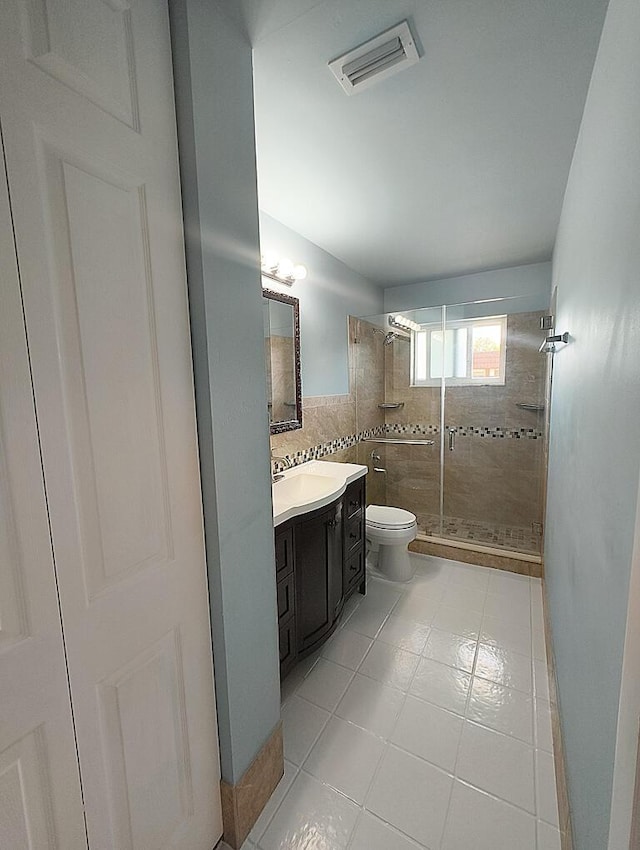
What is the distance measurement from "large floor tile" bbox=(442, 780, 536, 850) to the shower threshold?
1667 millimetres

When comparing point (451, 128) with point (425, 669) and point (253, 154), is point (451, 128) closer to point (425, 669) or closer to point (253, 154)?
point (253, 154)

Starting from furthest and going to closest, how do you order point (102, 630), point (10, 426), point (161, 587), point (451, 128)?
point (451, 128), point (161, 587), point (102, 630), point (10, 426)

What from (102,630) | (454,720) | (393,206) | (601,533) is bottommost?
(454,720)

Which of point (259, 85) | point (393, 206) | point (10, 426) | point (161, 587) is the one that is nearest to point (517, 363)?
point (393, 206)

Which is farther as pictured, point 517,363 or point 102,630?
point 517,363

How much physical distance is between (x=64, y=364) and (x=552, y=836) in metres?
1.90

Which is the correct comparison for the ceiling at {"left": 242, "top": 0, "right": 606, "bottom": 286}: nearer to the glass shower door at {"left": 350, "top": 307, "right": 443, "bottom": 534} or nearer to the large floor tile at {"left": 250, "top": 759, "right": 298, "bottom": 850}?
the glass shower door at {"left": 350, "top": 307, "right": 443, "bottom": 534}

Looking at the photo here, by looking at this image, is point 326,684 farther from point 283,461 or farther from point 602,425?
point 602,425

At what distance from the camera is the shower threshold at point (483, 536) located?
2724mm

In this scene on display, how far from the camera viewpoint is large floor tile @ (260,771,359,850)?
1110 mm

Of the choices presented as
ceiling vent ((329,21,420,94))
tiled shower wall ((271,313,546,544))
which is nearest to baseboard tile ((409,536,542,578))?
tiled shower wall ((271,313,546,544))

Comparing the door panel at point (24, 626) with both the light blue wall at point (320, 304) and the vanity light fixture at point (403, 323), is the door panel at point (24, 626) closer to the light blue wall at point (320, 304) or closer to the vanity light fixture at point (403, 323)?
the light blue wall at point (320, 304)

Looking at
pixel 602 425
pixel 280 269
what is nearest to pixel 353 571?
pixel 602 425

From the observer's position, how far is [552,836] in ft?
3.63
